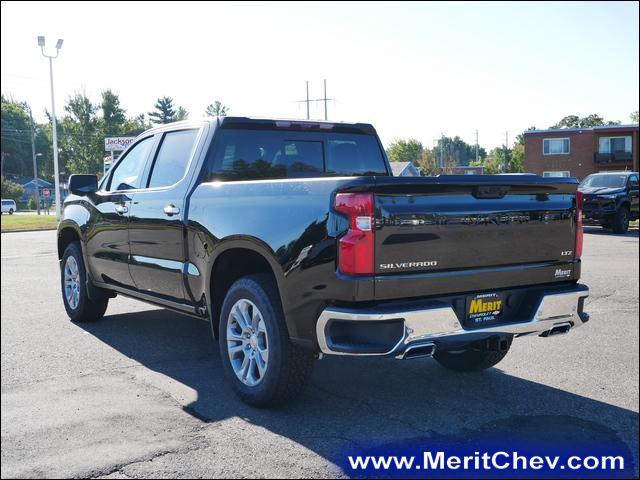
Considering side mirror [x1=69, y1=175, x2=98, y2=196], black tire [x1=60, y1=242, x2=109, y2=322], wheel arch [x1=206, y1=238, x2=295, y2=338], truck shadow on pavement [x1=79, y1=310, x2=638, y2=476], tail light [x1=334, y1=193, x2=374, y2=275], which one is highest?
side mirror [x1=69, y1=175, x2=98, y2=196]

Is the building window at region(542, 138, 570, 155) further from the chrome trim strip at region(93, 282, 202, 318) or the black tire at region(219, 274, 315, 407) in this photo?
the black tire at region(219, 274, 315, 407)

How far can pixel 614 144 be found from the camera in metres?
50.2

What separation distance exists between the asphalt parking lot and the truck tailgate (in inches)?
32.2

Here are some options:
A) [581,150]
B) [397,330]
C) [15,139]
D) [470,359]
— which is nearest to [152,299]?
[470,359]

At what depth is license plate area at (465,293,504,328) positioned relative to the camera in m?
4.07

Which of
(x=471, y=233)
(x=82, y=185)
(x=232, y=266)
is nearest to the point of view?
(x=471, y=233)

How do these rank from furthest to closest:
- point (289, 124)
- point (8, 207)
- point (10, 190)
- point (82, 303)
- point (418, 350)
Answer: point (10, 190) → point (8, 207) → point (82, 303) → point (289, 124) → point (418, 350)

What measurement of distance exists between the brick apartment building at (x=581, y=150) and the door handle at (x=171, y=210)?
4716cm

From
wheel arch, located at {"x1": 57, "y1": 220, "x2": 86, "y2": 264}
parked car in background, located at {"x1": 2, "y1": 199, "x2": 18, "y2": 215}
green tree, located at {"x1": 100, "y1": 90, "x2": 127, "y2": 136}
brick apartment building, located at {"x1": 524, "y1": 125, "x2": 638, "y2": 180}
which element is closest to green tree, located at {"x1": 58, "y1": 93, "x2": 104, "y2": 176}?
green tree, located at {"x1": 100, "y1": 90, "x2": 127, "y2": 136}

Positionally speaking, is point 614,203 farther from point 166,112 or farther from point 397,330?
point 166,112

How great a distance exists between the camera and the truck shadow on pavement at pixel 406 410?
3.82 m

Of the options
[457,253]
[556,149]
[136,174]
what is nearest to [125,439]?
[457,253]

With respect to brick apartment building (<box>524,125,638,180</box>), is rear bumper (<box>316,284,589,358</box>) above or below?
below

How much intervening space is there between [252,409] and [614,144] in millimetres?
51407
